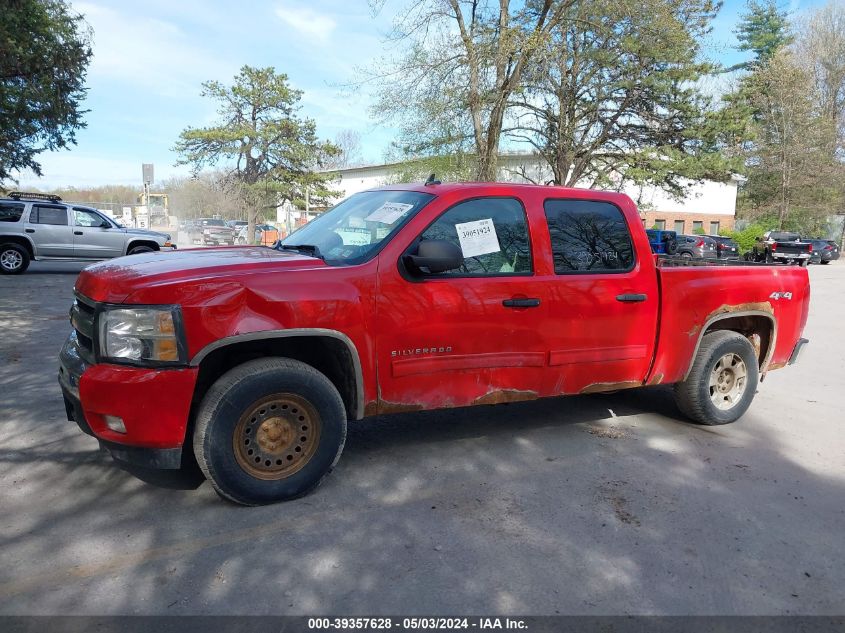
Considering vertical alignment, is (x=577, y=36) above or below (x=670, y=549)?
above

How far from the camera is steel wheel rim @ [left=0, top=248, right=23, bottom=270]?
15.7m

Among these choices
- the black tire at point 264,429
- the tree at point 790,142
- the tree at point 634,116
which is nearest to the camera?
the black tire at point 264,429

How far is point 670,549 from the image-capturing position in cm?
327

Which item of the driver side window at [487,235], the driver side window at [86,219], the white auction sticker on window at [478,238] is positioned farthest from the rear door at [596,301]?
the driver side window at [86,219]

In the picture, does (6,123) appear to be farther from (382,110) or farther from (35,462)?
(35,462)

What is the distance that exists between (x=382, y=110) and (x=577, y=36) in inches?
317

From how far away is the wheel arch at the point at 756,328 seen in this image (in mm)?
5260

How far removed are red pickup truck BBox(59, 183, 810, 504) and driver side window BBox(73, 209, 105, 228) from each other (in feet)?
46.8

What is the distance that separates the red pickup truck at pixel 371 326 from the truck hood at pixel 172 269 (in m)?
0.01

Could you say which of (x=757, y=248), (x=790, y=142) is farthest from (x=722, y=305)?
(x=790, y=142)

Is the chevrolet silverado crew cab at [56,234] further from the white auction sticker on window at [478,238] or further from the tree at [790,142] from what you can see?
the tree at [790,142]

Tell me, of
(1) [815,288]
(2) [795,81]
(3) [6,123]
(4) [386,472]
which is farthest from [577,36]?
(2) [795,81]

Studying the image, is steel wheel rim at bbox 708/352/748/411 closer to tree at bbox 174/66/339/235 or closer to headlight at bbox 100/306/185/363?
headlight at bbox 100/306/185/363

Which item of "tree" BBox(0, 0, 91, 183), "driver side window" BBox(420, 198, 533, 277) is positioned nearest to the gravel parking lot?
"driver side window" BBox(420, 198, 533, 277)
